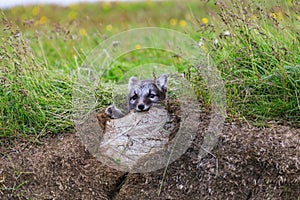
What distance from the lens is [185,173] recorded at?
11.7ft

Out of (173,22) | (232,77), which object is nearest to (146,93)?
(232,77)

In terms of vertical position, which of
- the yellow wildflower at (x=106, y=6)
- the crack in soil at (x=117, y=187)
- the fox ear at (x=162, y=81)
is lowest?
the crack in soil at (x=117, y=187)

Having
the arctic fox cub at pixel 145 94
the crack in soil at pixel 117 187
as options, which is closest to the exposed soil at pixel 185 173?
the crack in soil at pixel 117 187

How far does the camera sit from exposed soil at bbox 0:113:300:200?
341 centimetres

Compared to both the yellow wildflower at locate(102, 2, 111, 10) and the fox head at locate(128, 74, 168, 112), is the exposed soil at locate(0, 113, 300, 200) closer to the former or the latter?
the fox head at locate(128, 74, 168, 112)

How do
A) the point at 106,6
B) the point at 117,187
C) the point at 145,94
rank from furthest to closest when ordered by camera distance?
the point at 106,6, the point at 145,94, the point at 117,187

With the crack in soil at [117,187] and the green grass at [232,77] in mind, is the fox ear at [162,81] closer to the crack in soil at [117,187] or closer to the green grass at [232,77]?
the green grass at [232,77]

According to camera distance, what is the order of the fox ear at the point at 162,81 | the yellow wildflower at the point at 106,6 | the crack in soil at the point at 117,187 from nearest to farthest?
the crack in soil at the point at 117,187 → the fox ear at the point at 162,81 → the yellow wildflower at the point at 106,6

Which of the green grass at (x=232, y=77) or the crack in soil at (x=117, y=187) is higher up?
the green grass at (x=232, y=77)

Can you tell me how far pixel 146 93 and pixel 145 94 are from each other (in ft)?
0.04

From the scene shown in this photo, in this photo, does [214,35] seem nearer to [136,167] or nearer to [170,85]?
[170,85]

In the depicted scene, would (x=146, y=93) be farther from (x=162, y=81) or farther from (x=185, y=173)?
(x=185, y=173)

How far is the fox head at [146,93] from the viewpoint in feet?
12.8

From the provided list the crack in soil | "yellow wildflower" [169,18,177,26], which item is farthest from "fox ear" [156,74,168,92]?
"yellow wildflower" [169,18,177,26]
